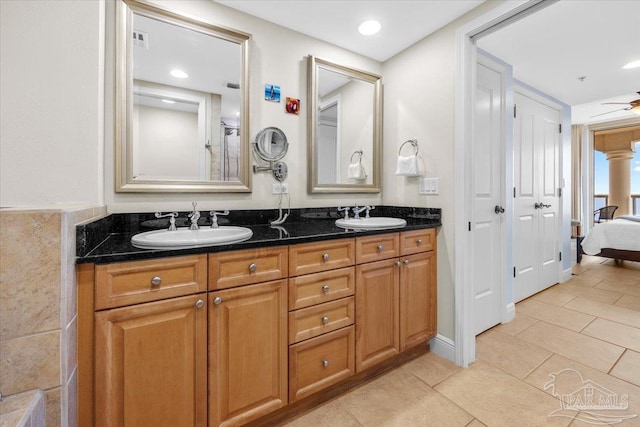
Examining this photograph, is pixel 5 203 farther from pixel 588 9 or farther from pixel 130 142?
pixel 588 9

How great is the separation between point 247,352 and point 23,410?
0.68 m

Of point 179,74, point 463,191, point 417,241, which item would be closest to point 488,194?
point 463,191

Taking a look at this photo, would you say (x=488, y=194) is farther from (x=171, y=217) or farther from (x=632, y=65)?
(x=171, y=217)

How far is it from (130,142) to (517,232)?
10.9ft

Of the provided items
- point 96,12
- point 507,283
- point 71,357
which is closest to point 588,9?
point 507,283

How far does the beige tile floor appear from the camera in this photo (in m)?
1.41

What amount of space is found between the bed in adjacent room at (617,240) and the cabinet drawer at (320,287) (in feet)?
14.5

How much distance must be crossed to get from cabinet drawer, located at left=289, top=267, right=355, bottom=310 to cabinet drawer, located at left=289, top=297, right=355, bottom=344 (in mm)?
32

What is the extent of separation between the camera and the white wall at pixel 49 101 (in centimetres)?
116

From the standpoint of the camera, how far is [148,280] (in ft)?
3.35

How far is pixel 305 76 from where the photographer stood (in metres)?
2.05

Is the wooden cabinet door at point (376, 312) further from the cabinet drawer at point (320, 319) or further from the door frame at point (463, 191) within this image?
the door frame at point (463, 191)
